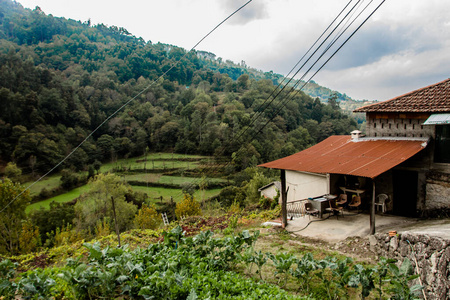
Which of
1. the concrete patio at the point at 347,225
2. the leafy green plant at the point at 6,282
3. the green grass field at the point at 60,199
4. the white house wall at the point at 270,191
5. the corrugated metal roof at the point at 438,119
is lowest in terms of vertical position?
the green grass field at the point at 60,199

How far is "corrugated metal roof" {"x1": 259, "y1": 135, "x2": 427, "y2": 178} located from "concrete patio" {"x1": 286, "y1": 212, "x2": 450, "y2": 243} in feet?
6.50

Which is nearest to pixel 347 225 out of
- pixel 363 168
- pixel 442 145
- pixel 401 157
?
pixel 363 168

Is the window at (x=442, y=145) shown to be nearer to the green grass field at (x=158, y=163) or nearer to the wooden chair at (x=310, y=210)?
the wooden chair at (x=310, y=210)

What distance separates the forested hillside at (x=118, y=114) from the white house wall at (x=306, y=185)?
2406 centimetres

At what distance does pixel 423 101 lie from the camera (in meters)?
9.06

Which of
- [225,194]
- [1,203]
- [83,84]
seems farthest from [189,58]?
[1,203]

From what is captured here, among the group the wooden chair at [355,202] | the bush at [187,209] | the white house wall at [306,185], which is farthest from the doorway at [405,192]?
the bush at [187,209]

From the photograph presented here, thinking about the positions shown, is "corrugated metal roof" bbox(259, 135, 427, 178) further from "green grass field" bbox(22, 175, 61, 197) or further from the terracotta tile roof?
"green grass field" bbox(22, 175, 61, 197)

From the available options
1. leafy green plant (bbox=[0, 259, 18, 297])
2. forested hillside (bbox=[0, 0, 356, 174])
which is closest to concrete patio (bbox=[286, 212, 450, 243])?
leafy green plant (bbox=[0, 259, 18, 297])

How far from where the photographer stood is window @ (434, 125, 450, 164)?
8484 millimetres

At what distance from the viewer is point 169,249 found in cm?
588

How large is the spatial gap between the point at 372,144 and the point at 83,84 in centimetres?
8438

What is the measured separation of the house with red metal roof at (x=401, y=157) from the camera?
8.27 meters

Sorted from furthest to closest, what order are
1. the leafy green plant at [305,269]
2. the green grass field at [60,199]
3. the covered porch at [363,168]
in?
the green grass field at [60,199] → the covered porch at [363,168] → the leafy green plant at [305,269]
